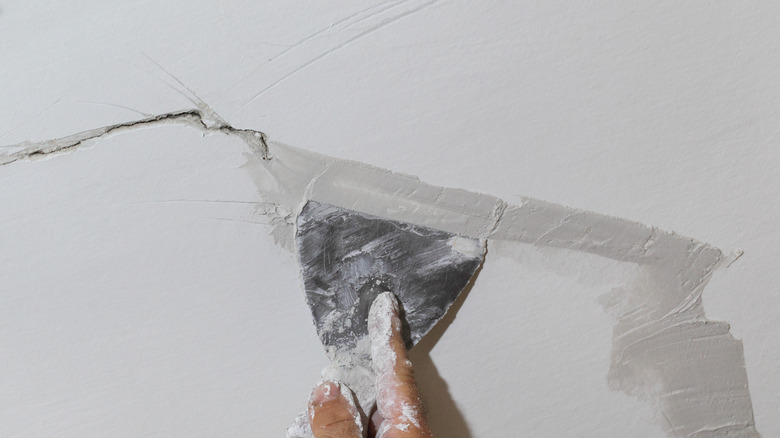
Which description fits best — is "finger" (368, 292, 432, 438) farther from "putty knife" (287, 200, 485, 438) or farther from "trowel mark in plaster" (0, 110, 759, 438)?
"trowel mark in plaster" (0, 110, 759, 438)

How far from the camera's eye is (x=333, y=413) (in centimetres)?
105

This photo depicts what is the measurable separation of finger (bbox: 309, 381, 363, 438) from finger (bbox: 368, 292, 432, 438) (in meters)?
0.07

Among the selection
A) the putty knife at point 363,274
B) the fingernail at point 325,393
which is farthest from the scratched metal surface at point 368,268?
the fingernail at point 325,393

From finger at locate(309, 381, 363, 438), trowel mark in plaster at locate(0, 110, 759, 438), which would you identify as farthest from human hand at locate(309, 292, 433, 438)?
trowel mark in plaster at locate(0, 110, 759, 438)

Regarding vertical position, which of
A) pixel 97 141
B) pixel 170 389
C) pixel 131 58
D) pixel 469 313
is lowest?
pixel 469 313

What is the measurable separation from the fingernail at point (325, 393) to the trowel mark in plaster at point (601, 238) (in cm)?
37

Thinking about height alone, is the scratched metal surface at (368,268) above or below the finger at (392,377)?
above

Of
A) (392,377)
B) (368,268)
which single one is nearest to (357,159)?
(368,268)

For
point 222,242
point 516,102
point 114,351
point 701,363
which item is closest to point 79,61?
point 222,242

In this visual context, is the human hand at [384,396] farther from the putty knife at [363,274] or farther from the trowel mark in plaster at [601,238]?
the trowel mark in plaster at [601,238]

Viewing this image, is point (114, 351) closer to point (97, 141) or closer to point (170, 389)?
point (170, 389)

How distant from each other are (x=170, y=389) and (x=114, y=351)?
17cm

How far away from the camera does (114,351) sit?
3.75 ft

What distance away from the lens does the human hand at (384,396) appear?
103cm
